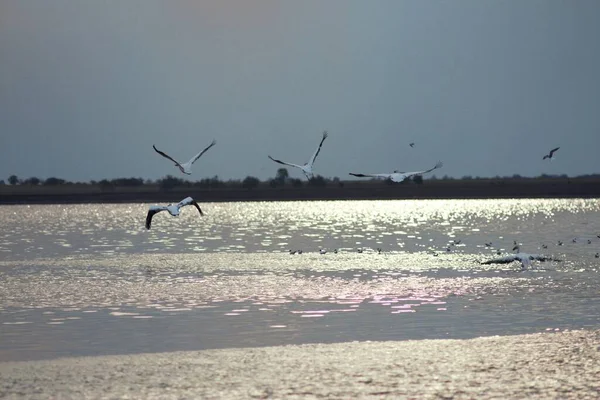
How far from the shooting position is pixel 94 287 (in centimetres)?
4031

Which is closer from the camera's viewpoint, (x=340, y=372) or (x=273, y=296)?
(x=340, y=372)

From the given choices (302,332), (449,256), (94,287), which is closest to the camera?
(302,332)

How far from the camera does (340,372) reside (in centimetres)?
2095

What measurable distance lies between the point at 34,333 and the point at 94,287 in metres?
13.1

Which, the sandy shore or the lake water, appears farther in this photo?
the lake water

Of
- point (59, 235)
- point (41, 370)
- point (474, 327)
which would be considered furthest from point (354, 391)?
point (59, 235)

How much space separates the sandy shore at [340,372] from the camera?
19.1 meters

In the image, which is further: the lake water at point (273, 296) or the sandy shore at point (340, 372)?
the lake water at point (273, 296)

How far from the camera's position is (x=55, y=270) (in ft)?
164

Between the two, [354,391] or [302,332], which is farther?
[302,332]

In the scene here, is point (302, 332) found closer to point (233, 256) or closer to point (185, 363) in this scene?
point (185, 363)

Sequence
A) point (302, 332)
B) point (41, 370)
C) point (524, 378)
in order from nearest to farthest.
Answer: point (524, 378) → point (41, 370) → point (302, 332)

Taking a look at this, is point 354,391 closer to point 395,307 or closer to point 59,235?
point 395,307

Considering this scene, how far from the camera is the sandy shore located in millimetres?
→ 19141
